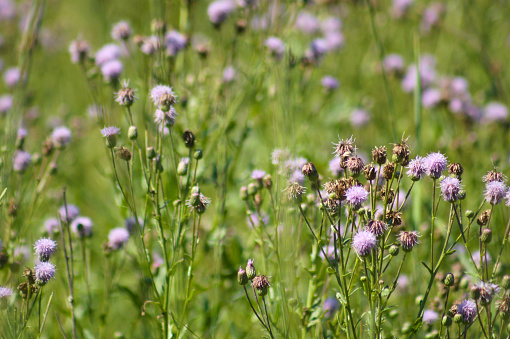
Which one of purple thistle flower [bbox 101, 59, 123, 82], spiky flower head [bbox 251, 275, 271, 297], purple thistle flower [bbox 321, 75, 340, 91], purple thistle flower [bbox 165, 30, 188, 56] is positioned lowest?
spiky flower head [bbox 251, 275, 271, 297]

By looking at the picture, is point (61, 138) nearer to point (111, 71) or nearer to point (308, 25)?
point (111, 71)

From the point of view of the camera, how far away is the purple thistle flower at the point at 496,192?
161 cm

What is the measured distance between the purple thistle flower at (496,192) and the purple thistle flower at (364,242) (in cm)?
46

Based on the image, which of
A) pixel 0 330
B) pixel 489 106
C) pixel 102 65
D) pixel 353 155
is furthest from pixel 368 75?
pixel 0 330

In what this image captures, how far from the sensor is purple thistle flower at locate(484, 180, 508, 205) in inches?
63.4

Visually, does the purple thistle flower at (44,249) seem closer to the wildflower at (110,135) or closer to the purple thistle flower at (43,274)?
the purple thistle flower at (43,274)

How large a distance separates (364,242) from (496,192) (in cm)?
52

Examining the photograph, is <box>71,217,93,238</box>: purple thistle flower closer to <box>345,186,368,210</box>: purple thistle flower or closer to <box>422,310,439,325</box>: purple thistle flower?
<box>345,186,368,210</box>: purple thistle flower

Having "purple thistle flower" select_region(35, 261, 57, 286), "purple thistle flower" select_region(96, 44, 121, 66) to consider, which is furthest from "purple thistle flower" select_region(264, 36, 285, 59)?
"purple thistle flower" select_region(35, 261, 57, 286)

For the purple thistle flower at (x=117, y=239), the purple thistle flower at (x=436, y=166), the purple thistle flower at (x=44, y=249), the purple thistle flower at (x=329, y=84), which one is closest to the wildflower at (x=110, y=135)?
the purple thistle flower at (x=44, y=249)

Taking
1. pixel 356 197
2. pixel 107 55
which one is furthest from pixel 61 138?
pixel 356 197

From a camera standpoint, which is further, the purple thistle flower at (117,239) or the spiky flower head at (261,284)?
the purple thistle flower at (117,239)

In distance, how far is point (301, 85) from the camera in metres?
3.45

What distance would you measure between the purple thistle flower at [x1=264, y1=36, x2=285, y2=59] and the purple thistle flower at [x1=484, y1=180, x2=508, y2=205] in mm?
1378
